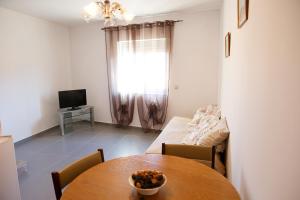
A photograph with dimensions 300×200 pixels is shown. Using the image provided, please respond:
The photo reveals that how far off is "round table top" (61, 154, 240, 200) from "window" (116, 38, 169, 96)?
110 inches

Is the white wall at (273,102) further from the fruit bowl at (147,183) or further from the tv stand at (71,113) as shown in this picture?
the tv stand at (71,113)

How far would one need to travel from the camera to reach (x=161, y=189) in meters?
1.10

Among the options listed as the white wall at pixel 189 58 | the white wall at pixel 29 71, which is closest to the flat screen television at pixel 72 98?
the white wall at pixel 29 71

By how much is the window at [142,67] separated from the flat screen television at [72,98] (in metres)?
0.93

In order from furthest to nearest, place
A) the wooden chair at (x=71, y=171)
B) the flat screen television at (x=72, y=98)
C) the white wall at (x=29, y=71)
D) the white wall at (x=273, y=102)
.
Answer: the flat screen television at (x=72, y=98)
the white wall at (x=29, y=71)
the wooden chair at (x=71, y=171)
the white wall at (x=273, y=102)

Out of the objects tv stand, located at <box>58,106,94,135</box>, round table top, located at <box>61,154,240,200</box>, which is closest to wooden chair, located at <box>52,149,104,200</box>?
round table top, located at <box>61,154,240,200</box>

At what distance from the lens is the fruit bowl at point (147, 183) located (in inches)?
40.3

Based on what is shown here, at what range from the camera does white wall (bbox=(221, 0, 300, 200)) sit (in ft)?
1.88

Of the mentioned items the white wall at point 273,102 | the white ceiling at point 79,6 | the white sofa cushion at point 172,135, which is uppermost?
the white ceiling at point 79,6

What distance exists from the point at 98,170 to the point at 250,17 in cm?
140

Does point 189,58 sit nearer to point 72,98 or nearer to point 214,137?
point 214,137

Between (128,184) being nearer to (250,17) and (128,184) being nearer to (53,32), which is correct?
(250,17)

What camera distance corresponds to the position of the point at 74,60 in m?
5.00

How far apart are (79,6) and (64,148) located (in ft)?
8.44
